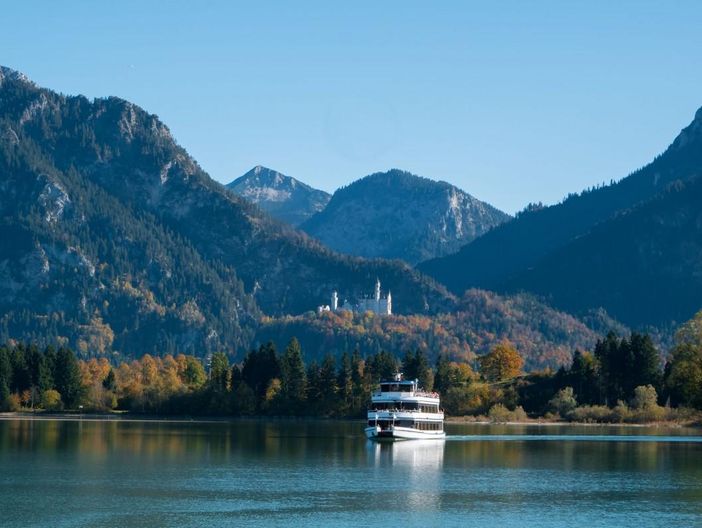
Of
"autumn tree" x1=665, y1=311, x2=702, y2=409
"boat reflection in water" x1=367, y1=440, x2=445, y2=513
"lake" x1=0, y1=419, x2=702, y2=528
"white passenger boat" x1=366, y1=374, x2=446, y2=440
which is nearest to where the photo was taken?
"lake" x1=0, y1=419, x2=702, y2=528

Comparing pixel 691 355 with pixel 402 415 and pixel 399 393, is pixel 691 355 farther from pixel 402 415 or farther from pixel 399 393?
pixel 402 415

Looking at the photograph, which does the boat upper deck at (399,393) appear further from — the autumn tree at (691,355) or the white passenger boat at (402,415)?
the autumn tree at (691,355)

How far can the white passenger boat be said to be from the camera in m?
175

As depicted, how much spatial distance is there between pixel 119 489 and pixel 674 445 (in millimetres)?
79591

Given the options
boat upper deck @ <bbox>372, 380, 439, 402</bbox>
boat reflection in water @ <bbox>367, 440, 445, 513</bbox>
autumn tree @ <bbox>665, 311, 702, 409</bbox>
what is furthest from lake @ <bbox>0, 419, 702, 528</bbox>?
autumn tree @ <bbox>665, 311, 702, 409</bbox>

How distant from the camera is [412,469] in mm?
131750

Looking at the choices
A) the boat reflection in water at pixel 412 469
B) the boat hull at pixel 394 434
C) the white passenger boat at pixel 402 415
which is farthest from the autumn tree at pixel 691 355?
the boat hull at pixel 394 434

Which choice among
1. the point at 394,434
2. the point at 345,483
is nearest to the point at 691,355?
the point at 394,434

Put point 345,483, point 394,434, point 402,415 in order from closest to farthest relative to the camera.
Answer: point 345,483
point 394,434
point 402,415

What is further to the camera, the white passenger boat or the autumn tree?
the autumn tree

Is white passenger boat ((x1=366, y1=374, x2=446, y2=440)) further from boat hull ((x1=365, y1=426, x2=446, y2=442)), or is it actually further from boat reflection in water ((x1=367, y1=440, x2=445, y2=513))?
boat reflection in water ((x1=367, y1=440, x2=445, y2=513))

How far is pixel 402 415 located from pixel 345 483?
60610 mm

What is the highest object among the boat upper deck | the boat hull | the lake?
the boat upper deck

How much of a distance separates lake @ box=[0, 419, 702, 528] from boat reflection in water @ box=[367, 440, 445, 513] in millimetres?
168
